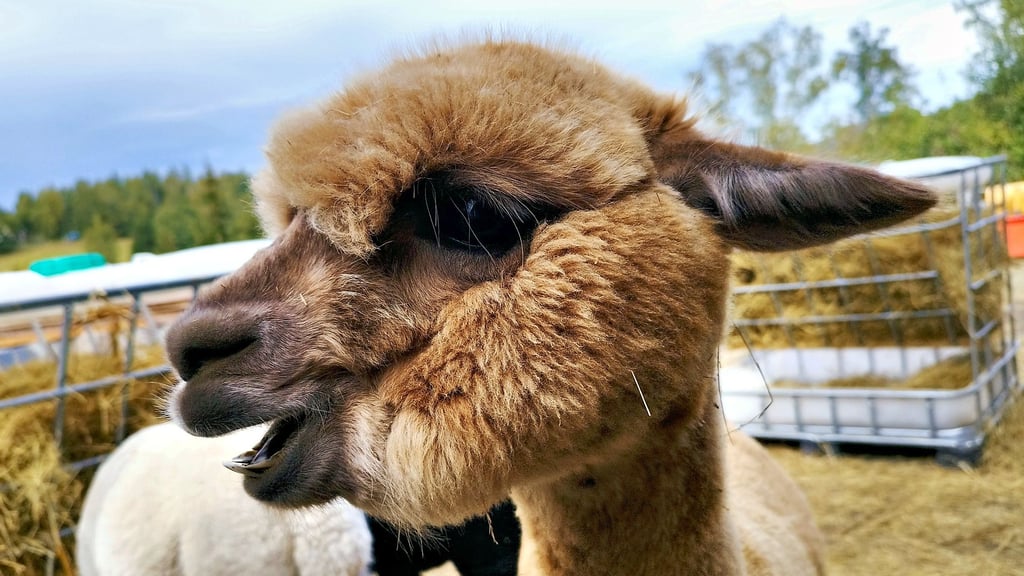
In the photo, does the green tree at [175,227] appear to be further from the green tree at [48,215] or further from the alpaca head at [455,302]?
the alpaca head at [455,302]

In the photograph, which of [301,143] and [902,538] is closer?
[301,143]

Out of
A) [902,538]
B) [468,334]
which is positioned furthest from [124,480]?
[902,538]

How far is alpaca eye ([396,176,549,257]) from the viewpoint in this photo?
958 millimetres

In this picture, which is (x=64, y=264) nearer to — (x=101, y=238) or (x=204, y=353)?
(x=204, y=353)

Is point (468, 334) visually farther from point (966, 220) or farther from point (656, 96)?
point (966, 220)

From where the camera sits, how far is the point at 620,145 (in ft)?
3.37

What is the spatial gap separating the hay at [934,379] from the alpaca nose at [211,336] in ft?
16.1

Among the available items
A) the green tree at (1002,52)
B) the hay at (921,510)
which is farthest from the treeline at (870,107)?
the hay at (921,510)

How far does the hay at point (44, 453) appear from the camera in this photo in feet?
8.61

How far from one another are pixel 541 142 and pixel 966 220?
4.45 m

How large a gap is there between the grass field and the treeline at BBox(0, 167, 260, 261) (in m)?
0.09

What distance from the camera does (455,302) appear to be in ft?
3.14

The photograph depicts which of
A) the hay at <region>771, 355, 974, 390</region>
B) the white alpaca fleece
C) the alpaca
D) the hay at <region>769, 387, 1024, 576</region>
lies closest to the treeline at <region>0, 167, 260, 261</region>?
the white alpaca fleece

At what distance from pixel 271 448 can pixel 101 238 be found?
774cm
